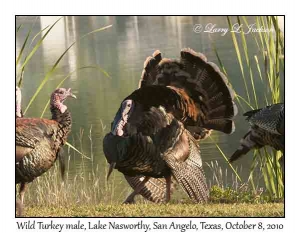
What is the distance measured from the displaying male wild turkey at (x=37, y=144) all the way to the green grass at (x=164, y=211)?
1.46 ft

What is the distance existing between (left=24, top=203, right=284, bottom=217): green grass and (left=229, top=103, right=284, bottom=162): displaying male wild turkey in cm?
78

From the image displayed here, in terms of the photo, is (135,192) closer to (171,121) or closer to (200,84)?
(171,121)

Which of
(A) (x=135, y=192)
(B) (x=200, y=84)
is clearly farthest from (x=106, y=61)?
(A) (x=135, y=192)

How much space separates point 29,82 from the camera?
1081cm

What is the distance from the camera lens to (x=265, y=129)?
10.3m

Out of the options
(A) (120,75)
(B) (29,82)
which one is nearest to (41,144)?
(B) (29,82)

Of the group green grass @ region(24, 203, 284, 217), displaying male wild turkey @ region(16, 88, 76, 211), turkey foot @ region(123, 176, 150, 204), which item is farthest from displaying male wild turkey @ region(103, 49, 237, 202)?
displaying male wild turkey @ region(16, 88, 76, 211)

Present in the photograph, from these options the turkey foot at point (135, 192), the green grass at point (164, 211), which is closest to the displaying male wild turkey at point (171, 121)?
the turkey foot at point (135, 192)

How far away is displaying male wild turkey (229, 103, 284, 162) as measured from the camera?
33.6 ft

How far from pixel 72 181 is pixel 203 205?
199cm

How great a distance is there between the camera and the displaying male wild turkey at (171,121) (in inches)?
386

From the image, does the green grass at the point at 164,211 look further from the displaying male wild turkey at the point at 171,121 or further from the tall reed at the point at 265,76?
the tall reed at the point at 265,76

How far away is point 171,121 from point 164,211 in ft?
3.35

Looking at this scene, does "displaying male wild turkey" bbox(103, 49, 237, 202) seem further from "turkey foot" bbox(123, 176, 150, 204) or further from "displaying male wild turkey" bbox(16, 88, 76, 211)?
"displaying male wild turkey" bbox(16, 88, 76, 211)
